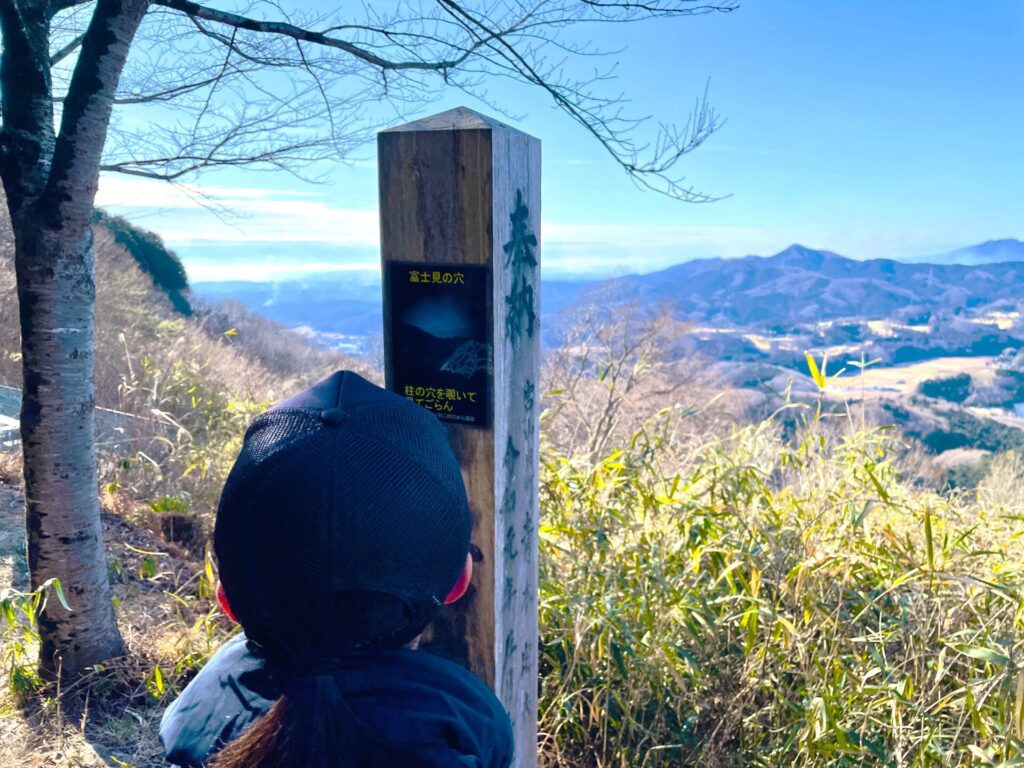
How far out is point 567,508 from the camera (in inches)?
111

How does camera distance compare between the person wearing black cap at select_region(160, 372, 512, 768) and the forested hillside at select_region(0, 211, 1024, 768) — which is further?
the forested hillside at select_region(0, 211, 1024, 768)

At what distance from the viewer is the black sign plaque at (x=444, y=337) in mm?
1617

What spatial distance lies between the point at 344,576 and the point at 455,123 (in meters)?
0.96

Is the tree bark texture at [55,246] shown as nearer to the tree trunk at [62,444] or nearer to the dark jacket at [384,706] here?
the tree trunk at [62,444]

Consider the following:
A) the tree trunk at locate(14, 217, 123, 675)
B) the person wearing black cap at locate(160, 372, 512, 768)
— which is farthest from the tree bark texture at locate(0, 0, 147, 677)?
the person wearing black cap at locate(160, 372, 512, 768)

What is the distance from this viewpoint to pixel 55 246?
2.49m

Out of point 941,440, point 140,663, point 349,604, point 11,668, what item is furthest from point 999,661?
point 941,440

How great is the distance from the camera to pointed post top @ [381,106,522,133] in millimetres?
1554

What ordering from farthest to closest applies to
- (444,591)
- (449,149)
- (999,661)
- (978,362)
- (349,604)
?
(978,362) → (999,661) → (449,149) → (444,591) → (349,604)

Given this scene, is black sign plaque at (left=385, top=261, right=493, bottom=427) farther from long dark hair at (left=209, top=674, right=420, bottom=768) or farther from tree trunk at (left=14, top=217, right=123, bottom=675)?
tree trunk at (left=14, top=217, right=123, bottom=675)

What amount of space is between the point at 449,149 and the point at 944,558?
1.91m

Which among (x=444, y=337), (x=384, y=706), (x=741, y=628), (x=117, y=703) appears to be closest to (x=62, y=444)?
(x=117, y=703)

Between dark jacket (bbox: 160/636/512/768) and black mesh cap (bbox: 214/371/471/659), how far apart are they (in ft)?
0.19

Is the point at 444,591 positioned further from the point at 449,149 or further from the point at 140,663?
the point at 140,663
